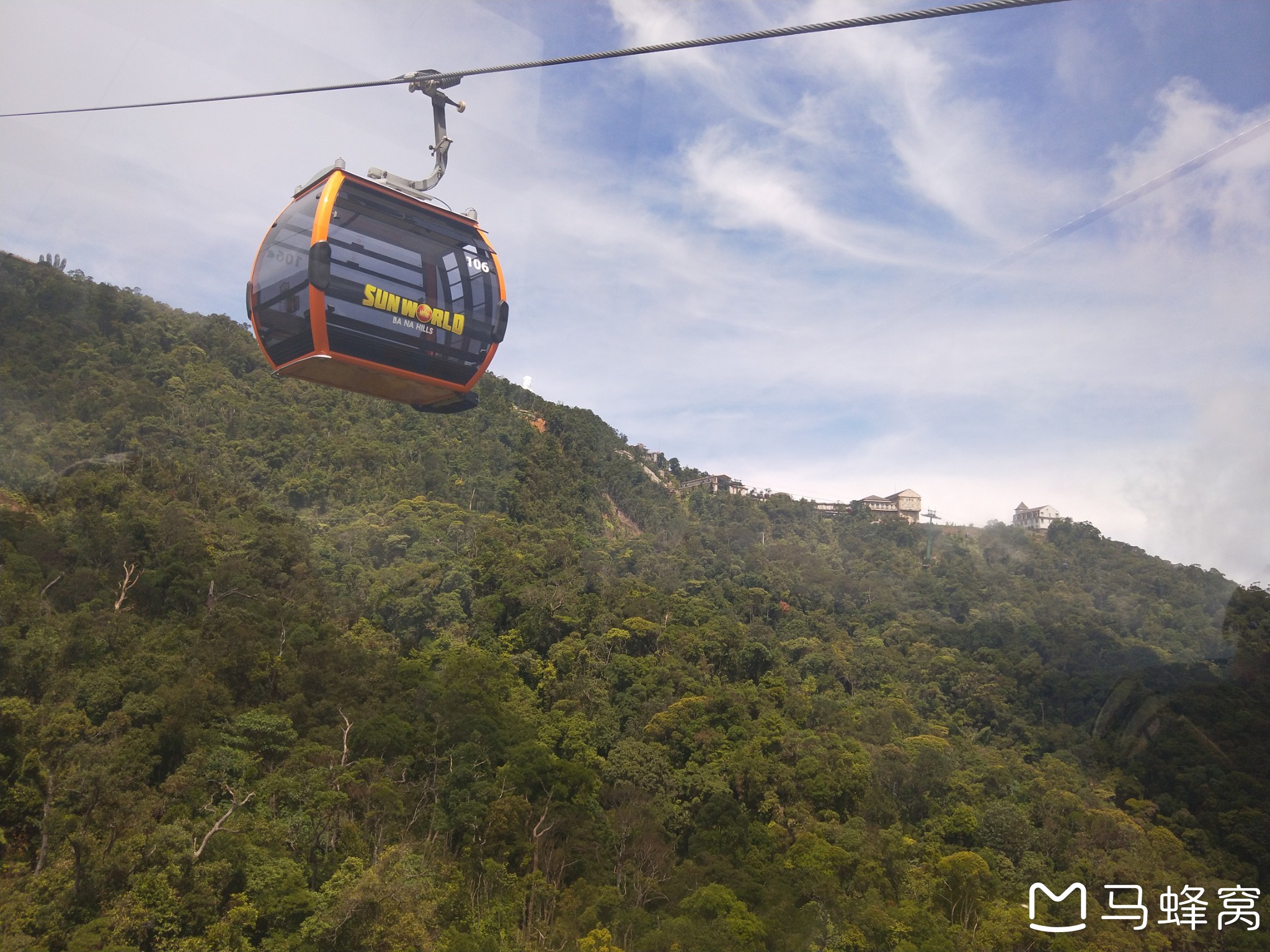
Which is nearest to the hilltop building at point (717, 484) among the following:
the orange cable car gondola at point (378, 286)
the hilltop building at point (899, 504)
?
the hilltop building at point (899, 504)

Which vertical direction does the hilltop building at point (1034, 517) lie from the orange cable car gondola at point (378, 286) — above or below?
above

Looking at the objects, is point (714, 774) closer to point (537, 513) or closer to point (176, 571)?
point (176, 571)

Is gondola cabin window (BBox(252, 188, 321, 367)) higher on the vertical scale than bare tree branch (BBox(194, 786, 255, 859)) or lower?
higher

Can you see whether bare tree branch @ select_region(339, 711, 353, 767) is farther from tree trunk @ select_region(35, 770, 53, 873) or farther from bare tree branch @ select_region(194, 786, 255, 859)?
tree trunk @ select_region(35, 770, 53, 873)

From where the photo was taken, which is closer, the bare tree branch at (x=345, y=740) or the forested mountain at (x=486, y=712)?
the forested mountain at (x=486, y=712)

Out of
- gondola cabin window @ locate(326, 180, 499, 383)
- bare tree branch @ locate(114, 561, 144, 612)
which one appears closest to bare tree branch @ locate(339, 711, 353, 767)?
bare tree branch @ locate(114, 561, 144, 612)
